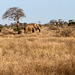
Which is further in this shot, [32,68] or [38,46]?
[38,46]

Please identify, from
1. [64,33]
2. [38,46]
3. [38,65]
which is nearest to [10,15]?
[64,33]

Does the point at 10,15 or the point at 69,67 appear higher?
the point at 10,15

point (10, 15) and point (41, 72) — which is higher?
point (10, 15)

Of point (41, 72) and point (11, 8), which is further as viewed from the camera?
point (11, 8)

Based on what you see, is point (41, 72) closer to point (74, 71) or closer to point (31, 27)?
point (74, 71)

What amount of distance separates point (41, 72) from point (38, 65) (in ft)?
0.94

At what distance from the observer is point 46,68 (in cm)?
438

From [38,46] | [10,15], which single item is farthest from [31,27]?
[38,46]

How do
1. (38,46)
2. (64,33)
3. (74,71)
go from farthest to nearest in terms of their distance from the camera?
(64,33)
(38,46)
(74,71)

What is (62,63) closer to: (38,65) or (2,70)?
(38,65)

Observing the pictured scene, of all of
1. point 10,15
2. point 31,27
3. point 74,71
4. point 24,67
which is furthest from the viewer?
point 10,15

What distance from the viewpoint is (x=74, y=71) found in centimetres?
407

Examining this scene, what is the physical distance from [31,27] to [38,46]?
42.6 feet

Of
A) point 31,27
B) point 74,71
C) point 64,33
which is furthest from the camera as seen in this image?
point 31,27
